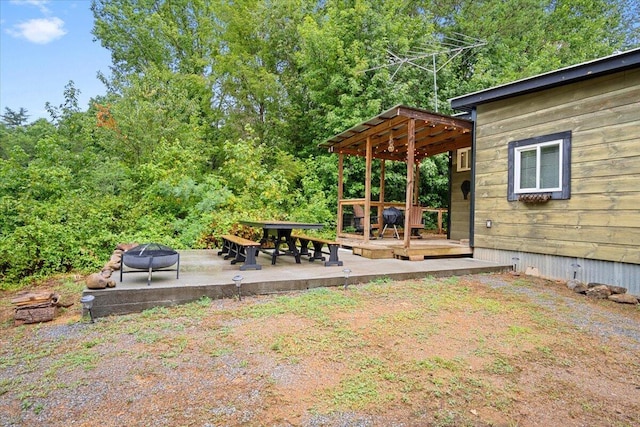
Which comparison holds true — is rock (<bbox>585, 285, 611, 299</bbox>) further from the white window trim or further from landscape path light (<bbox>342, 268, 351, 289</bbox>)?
landscape path light (<bbox>342, 268, 351, 289</bbox>)

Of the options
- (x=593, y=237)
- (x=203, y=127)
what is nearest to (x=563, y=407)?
(x=593, y=237)

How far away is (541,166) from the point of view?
5.78m

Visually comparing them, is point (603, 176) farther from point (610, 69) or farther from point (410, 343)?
point (410, 343)

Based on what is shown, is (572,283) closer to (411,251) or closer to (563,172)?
(563,172)

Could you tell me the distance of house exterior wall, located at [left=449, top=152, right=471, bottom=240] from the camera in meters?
8.48

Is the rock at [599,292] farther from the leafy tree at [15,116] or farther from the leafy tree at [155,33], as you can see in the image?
the leafy tree at [15,116]

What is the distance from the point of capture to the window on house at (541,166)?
5.39m

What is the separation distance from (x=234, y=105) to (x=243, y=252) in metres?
9.31

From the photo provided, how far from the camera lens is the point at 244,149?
393 inches

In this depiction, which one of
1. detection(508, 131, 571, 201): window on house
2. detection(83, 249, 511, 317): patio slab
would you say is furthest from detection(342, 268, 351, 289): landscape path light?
detection(508, 131, 571, 201): window on house

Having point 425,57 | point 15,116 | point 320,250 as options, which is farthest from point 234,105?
point 15,116

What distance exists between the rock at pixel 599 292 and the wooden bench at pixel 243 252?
461cm

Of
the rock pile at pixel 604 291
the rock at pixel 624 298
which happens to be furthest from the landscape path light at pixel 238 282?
the rock at pixel 624 298

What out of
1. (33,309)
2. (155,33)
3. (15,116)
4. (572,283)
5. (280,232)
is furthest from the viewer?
(15,116)
